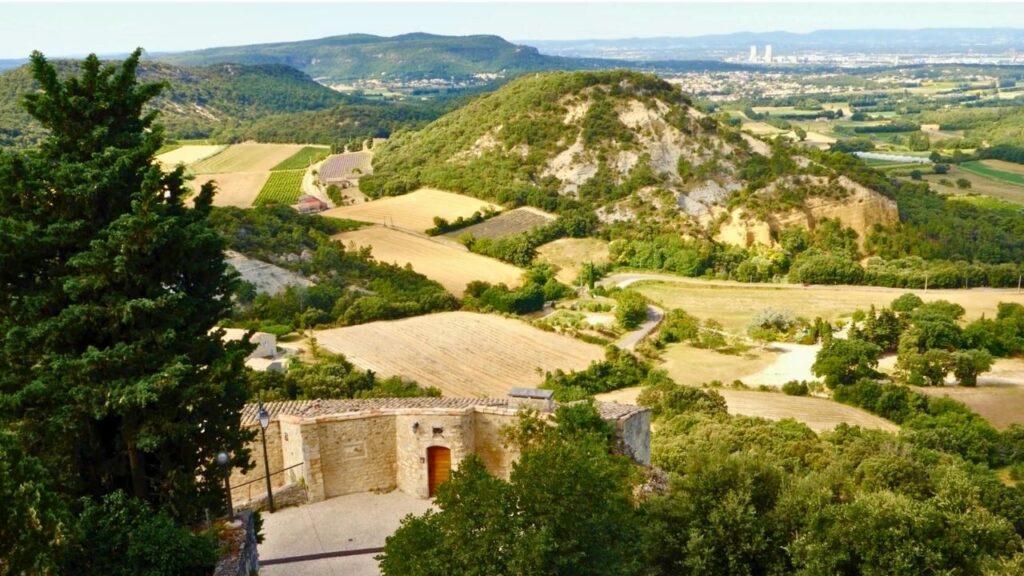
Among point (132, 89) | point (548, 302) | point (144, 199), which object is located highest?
point (132, 89)

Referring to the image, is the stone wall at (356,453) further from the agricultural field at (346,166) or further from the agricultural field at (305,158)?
the agricultural field at (305,158)

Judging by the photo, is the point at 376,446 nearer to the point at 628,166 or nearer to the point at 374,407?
the point at 374,407

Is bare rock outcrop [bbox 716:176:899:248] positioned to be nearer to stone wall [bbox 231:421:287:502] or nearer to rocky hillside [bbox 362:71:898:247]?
rocky hillside [bbox 362:71:898:247]

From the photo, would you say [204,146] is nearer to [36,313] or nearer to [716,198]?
[716,198]

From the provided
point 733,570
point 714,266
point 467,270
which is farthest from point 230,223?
point 733,570

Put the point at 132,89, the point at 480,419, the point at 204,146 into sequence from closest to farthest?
the point at 132,89 → the point at 480,419 → the point at 204,146

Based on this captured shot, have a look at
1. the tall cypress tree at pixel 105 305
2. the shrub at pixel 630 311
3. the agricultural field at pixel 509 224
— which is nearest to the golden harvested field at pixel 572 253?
the agricultural field at pixel 509 224

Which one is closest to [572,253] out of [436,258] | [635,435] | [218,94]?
[436,258]
